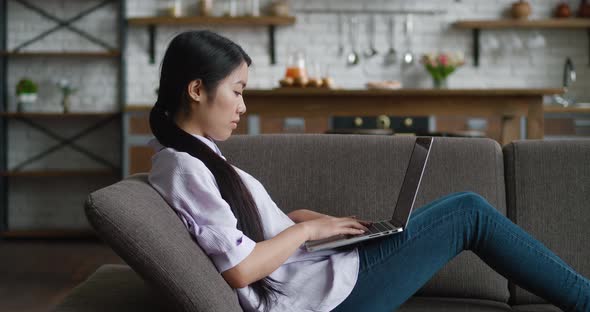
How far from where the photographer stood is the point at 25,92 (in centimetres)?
518

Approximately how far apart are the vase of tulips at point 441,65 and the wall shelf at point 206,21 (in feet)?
3.64

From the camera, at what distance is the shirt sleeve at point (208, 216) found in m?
1.37

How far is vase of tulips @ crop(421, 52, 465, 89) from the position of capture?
532cm

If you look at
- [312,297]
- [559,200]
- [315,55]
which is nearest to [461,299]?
[559,200]

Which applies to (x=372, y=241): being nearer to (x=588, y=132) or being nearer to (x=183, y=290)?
(x=183, y=290)

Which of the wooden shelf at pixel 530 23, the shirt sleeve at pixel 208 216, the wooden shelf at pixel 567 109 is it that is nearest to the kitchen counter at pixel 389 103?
the wooden shelf at pixel 567 109

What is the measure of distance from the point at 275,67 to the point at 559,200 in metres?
3.87

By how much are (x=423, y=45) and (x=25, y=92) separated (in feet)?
10.3

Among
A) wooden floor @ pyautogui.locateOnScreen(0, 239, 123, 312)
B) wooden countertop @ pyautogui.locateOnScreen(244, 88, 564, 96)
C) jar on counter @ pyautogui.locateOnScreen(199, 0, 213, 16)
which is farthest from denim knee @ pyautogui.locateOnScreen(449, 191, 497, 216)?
jar on counter @ pyautogui.locateOnScreen(199, 0, 213, 16)

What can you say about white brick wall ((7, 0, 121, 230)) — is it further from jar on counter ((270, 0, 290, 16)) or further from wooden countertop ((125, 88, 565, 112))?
wooden countertop ((125, 88, 565, 112))

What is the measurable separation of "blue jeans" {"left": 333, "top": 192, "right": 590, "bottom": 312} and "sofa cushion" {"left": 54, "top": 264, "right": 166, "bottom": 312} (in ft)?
1.46

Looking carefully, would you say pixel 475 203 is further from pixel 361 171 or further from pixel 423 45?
pixel 423 45

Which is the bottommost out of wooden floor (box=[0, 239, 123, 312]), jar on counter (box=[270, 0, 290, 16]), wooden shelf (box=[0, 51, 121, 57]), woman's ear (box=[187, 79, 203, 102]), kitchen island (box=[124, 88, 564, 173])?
wooden floor (box=[0, 239, 123, 312])

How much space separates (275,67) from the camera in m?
5.62
